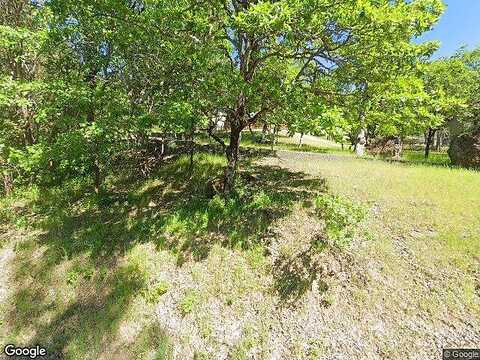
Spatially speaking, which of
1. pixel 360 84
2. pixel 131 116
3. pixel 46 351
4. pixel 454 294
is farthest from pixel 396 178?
pixel 46 351

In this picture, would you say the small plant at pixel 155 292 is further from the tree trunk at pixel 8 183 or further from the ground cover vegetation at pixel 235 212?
the tree trunk at pixel 8 183

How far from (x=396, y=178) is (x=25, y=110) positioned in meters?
16.4

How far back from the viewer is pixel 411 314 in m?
7.28

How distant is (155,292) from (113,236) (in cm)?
324

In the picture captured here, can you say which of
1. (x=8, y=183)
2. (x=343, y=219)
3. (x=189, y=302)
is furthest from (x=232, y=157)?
(x=8, y=183)

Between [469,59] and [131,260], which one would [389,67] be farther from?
[469,59]

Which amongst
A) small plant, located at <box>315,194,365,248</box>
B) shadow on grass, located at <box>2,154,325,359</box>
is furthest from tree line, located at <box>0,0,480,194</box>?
small plant, located at <box>315,194,365,248</box>

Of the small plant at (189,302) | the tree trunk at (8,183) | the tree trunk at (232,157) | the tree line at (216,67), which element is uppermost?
the tree line at (216,67)

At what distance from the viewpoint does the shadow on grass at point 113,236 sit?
8.70 m

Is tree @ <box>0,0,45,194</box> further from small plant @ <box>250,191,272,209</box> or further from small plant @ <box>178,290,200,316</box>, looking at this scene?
small plant @ <box>250,191,272,209</box>

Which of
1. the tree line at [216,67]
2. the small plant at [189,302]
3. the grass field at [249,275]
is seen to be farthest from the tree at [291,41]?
the small plant at [189,302]

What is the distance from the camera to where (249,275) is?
8984 mm

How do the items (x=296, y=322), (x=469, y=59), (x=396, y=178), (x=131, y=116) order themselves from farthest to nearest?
(x=469, y=59) → (x=396, y=178) → (x=131, y=116) → (x=296, y=322)

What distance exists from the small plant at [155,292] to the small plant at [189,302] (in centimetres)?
70
